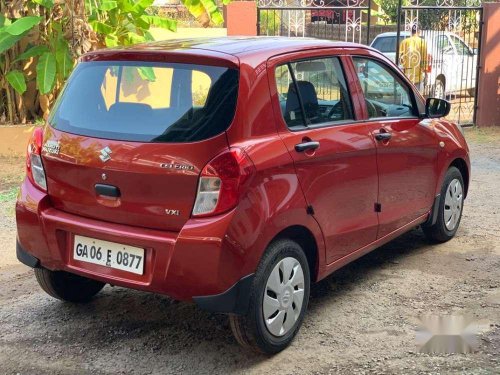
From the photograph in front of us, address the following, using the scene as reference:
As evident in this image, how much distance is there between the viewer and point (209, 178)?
3.42m

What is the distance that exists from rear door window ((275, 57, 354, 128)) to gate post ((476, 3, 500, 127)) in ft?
29.0

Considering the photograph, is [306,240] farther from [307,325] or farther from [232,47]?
[232,47]

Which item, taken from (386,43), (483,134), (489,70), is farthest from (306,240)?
(386,43)

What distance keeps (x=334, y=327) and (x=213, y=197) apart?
1325mm

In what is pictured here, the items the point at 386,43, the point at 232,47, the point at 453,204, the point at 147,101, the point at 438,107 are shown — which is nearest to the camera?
the point at 147,101

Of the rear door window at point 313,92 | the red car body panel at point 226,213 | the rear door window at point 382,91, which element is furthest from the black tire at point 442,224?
the rear door window at point 313,92

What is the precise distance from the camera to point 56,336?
13.5ft

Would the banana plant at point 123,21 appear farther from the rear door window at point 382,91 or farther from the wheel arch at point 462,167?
the wheel arch at point 462,167

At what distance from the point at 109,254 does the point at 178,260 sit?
47 cm

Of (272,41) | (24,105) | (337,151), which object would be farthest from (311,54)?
(24,105)

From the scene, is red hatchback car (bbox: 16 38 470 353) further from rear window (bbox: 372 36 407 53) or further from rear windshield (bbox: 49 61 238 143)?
rear window (bbox: 372 36 407 53)

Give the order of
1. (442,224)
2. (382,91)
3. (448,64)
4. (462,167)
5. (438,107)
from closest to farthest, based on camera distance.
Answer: (382,91) < (438,107) < (442,224) < (462,167) < (448,64)

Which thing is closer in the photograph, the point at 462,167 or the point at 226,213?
the point at 226,213

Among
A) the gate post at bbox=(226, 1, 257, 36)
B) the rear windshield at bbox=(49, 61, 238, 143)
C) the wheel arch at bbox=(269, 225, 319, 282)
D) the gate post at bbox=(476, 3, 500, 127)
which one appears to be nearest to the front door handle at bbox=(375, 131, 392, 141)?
the wheel arch at bbox=(269, 225, 319, 282)
